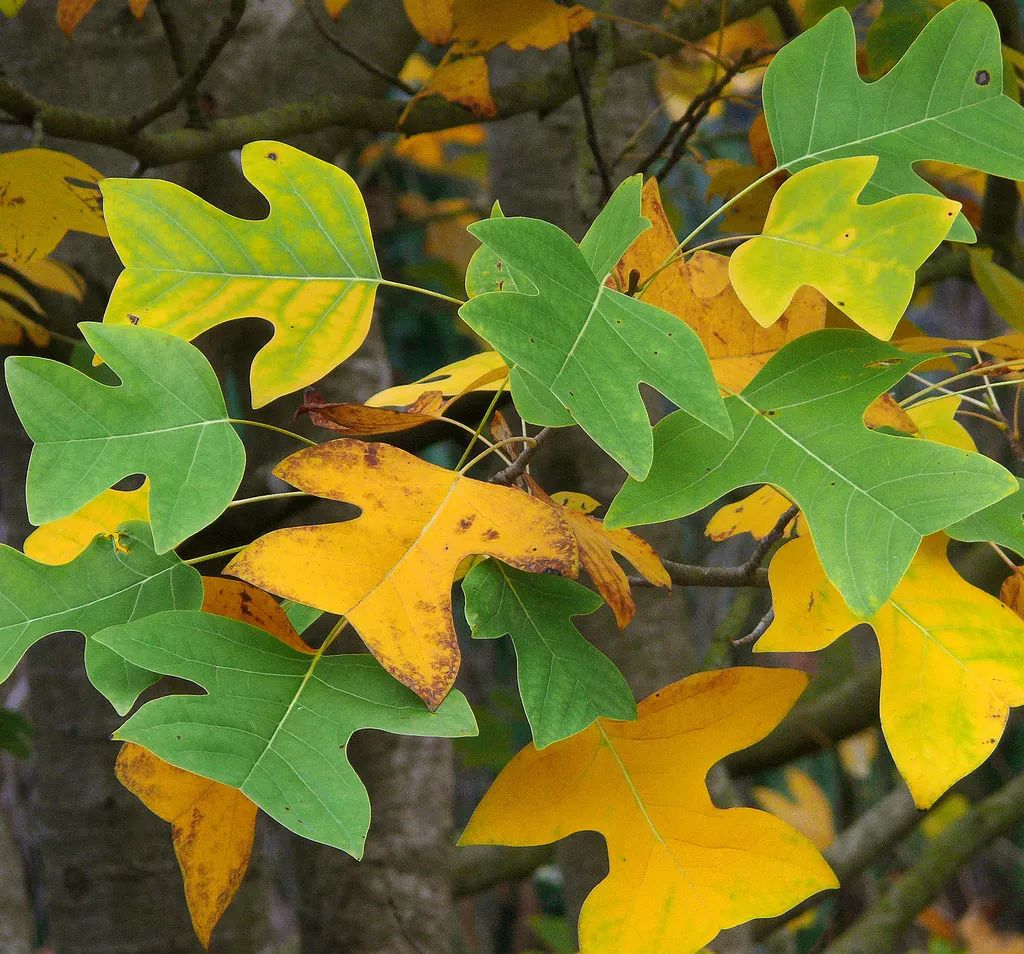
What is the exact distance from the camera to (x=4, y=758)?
2447mm

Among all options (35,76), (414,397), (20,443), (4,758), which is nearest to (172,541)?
(414,397)

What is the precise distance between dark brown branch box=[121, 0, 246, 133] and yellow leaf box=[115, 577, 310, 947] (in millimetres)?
640

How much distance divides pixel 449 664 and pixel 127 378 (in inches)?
8.0

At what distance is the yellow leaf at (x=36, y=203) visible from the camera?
82 cm

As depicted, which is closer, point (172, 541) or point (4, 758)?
point (172, 541)

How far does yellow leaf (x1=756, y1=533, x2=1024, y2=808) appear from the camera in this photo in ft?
1.62

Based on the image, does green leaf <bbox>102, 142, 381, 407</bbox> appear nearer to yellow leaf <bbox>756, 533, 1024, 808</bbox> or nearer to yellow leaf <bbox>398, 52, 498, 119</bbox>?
yellow leaf <bbox>756, 533, 1024, 808</bbox>

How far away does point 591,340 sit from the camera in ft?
1.50

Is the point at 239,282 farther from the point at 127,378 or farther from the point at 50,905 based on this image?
the point at 50,905

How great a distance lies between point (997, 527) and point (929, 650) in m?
0.07

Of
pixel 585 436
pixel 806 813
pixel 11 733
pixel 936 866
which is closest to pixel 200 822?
pixel 11 733

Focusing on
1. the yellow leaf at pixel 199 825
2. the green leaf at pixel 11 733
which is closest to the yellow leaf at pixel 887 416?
the yellow leaf at pixel 199 825

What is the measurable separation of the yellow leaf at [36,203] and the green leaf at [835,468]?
21.4 inches

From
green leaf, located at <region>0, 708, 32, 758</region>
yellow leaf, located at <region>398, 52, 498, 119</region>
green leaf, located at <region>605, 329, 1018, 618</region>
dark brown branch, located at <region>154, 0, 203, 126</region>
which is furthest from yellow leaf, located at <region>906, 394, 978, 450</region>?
green leaf, located at <region>0, 708, 32, 758</region>
